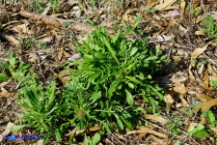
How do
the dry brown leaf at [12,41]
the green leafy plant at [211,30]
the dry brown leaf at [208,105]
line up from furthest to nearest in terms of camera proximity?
the dry brown leaf at [12,41], the green leafy plant at [211,30], the dry brown leaf at [208,105]

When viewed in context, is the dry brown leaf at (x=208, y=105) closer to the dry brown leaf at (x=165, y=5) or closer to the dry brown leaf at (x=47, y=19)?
the dry brown leaf at (x=165, y=5)

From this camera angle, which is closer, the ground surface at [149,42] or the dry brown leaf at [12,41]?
the ground surface at [149,42]

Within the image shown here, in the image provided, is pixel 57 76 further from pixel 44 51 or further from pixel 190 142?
pixel 190 142

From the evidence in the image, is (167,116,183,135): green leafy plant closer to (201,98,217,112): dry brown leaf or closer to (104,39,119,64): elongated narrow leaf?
(201,98,217,112): dry brown leaf

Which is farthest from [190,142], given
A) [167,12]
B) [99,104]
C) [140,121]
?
[167,12]

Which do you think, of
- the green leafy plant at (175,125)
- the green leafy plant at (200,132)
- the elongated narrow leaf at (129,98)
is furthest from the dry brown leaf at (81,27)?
the green leafy plant at (200,132)

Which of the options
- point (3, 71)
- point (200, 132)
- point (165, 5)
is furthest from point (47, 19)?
point (200, 132)

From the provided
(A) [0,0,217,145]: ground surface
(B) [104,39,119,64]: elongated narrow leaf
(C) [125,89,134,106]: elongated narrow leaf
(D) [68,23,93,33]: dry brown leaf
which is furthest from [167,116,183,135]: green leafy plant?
(D) [68,23,93,33]: dry brown leaf
